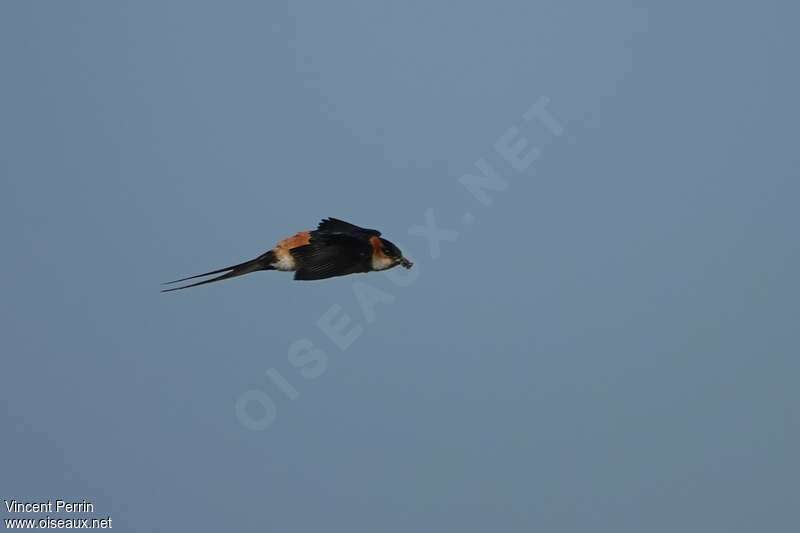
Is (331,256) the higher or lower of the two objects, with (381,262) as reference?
higher

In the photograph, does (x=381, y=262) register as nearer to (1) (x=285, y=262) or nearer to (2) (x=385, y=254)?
(2) (x=385, y=254)

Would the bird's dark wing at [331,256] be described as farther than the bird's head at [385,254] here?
No

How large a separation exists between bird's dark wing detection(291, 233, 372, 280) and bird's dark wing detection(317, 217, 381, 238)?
0.32 meters

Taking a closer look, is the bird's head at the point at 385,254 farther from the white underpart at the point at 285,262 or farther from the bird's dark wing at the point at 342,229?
the white underpart at the point at 285,262

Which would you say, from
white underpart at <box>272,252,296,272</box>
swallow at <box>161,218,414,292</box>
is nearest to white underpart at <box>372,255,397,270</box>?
swallow at <box>161,218,414,292</box>

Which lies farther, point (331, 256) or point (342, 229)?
point (342, 229)

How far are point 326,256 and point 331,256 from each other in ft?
0.37

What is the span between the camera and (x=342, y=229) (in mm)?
22016

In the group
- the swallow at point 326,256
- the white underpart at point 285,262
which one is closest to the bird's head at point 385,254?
the swallow at point 326,256

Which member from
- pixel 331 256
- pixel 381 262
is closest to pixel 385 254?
pixel 381 262

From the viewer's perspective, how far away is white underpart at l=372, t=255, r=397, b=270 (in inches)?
840

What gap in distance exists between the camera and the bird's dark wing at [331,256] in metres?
20.8

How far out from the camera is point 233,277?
2098 centimetres

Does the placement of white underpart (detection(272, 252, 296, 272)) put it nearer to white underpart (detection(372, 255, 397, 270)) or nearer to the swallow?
the swallow
